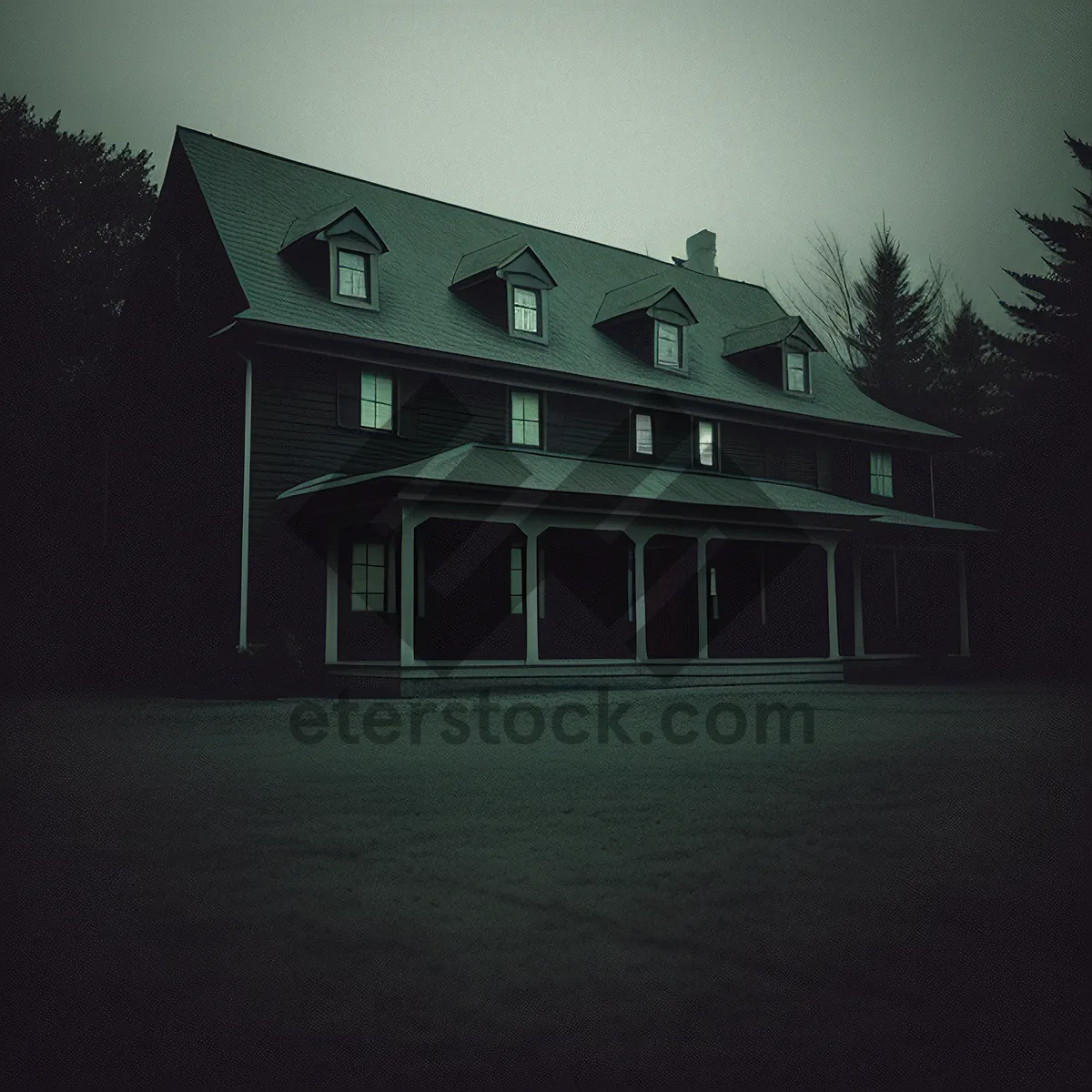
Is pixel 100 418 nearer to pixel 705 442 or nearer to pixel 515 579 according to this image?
pixel 515 579

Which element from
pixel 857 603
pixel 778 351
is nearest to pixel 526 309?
pixel 778 351

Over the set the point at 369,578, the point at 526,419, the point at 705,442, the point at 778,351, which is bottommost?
the point at 369,578

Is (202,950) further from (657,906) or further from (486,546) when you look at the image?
(486,546)

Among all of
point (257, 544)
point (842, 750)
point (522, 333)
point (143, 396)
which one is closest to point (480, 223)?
point (522, 333)

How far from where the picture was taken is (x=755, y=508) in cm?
1734

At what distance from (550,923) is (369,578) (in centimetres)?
1273

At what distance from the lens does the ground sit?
8.10 ft

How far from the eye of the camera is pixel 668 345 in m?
20.8

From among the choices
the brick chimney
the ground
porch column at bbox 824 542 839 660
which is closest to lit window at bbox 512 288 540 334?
porch column at bbox 824 542 839 660

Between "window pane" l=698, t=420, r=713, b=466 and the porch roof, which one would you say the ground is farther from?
"window pane" l=698, t=420, r=713, b=466

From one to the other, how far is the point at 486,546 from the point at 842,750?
9860 mm

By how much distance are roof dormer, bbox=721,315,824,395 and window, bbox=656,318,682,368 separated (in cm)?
248

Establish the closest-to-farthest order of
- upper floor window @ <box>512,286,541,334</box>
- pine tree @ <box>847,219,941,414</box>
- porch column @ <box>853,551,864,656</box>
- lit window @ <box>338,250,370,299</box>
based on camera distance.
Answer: lit window @ <box>338,250,370,299</box>, upper floor window @ <box>512,286,541,334</box>, porch column @ <box>853,551,864,656</box>, pine tree @ <box>847,219,941,414</box>

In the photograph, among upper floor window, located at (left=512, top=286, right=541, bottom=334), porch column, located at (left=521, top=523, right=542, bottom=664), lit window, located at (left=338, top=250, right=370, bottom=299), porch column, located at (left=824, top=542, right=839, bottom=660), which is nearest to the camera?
porch column, located at (left=521, top=523, right=542, bottom=664)
